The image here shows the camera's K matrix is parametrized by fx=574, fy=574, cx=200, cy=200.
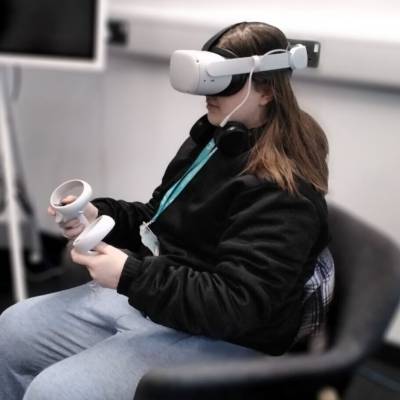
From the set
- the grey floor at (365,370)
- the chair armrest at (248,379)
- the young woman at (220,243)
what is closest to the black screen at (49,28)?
the grey floor at (365,370)

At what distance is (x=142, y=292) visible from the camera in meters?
0.78

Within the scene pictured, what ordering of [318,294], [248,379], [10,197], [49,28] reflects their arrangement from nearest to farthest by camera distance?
[248,379] → [318,294] → [49,28] → [10,197]

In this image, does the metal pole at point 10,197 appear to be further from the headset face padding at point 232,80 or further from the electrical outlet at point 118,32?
the headset face padding at point 232,80

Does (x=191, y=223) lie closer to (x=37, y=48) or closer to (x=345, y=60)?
(x=345, y=60)

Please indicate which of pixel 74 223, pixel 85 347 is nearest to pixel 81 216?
pixel 74 223

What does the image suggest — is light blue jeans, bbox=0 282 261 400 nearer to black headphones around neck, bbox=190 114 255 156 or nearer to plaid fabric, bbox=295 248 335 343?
plaid fabric, bbox=295 248 335 343

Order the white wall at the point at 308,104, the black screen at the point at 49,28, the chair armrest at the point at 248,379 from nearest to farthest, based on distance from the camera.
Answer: the chair armrest at the point at 248,379
the white wall at the point at 308,104
the black screen at the point at 49,28

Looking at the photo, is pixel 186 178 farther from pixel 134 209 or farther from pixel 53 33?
pixel 53 33

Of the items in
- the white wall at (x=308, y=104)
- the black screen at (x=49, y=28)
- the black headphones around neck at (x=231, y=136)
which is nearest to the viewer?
the black headphones around neck at (x=231, y=136)

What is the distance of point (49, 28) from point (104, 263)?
1006mm

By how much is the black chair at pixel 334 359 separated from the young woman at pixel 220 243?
0.21ft

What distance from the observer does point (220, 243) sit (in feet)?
2.60

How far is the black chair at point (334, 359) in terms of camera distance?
2.12 feet

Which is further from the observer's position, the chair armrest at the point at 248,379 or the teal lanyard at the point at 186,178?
the teal lanyard at the point at 186,178
